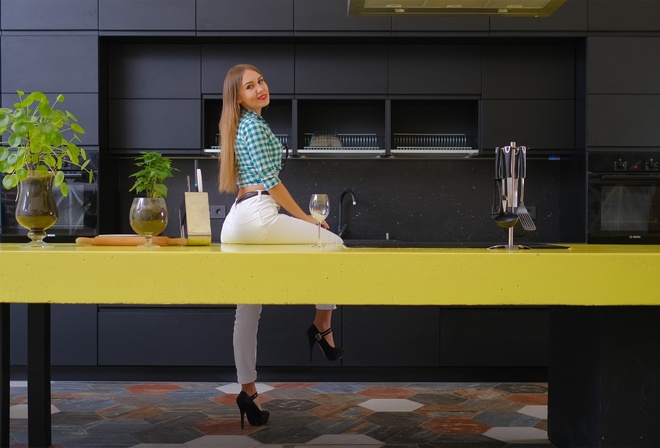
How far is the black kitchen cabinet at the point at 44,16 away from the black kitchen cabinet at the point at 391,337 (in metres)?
2.38

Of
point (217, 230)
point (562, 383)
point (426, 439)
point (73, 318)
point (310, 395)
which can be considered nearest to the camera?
point (562, 383)

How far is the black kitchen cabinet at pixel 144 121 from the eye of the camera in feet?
15.4

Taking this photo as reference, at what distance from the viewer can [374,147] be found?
4961 mm

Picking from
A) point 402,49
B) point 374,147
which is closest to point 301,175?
point 374,147

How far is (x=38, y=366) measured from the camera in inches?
110

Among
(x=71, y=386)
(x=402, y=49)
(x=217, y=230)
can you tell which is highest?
(x=402, y=49)

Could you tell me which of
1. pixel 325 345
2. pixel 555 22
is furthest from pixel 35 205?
pixel 555 22

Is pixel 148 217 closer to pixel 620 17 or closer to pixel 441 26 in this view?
pixel 441 26

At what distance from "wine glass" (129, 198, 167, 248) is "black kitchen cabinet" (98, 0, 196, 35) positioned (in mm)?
2298

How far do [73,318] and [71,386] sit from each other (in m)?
0.40

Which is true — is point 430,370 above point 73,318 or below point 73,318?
below

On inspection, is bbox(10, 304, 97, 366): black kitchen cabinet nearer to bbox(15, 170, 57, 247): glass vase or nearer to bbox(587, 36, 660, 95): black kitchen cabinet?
bbox(15, 170, 57, 247): glass vase

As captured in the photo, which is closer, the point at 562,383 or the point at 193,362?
the point at 562,383

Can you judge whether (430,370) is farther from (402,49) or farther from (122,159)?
(122,159)
